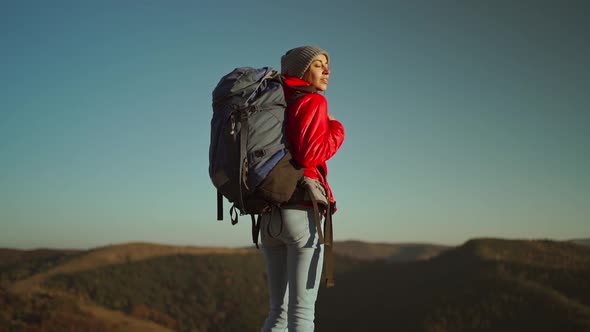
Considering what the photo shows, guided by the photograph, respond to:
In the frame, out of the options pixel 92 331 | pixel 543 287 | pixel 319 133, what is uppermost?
pixel 319 133

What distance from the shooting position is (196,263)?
21.7 meters

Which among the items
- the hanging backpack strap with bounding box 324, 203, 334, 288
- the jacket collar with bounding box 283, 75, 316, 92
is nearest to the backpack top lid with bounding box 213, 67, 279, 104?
the jacket collar with bounding box 283, 75, 316, 92

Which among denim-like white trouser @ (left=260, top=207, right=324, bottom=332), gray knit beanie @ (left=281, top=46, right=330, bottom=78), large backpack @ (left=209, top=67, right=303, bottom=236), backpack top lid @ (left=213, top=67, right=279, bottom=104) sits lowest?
denim-like white trouser @ (left=260, top=207, right=324, bottom=332)

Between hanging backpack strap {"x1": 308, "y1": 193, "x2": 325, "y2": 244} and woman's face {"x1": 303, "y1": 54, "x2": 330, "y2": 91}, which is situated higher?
woman's face {"x1": 303, "y1": 54, "x2": 330, "y2": 91}

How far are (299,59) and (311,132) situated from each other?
0.65 metres

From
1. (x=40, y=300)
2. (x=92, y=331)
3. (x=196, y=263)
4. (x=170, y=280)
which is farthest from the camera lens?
(x=196, y=263)

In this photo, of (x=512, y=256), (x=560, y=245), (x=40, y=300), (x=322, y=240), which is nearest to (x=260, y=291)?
(x=40, y=300)

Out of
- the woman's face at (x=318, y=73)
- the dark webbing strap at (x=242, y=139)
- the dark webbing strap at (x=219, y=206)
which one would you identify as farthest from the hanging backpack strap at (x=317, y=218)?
the woman's face at (x=318, y=73)

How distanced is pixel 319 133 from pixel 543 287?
50.0 feet

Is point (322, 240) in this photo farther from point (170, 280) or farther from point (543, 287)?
point (170, 280)

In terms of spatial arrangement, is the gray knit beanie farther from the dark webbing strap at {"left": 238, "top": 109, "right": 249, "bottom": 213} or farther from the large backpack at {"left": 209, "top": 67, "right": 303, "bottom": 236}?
the dark webbing strap at {"left": 238, "top": 109, "right": 249, "bottom": 213}

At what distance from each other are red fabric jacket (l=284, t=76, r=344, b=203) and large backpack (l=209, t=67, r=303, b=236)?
61 millimetres

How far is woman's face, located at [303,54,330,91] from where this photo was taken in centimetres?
385

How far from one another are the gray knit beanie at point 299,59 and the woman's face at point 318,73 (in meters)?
0.03
